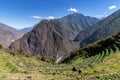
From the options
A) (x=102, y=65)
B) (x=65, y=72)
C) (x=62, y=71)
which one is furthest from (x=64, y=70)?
(x=65, y=72)

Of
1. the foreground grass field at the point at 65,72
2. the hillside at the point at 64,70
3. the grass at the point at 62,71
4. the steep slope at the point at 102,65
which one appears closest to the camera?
the steep slope at the point at 102,65

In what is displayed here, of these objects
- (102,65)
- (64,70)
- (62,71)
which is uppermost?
(102,65)

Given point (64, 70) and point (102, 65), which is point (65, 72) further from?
point (102, 65)

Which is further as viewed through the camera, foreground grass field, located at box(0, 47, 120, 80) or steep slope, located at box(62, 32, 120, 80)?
foreground grass field, located at box(0, 47, 120, 80)

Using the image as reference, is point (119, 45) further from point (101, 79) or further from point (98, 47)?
point (101, 79)

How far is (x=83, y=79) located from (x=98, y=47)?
4222 inches

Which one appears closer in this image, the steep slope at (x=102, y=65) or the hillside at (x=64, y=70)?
the steep slope at (x=102, y=65)

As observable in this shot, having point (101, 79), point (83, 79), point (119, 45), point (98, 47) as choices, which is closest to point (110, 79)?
point (101, 79)

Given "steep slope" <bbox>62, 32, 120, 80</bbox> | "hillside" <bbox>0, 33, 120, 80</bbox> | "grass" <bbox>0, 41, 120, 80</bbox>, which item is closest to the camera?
"steep slope" <bbox>62, 32, 120, 80</bbox>

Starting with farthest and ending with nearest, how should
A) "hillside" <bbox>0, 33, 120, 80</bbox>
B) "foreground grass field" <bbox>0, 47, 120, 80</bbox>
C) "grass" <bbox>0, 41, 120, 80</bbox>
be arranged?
"hillside" <bbox>0, 33, 120, 80</bbox>
"grass" <bbox>0, 41, 120, 80</bbox>
"foreground grass field" <bbox>0, 47, 120, 80</bbox>

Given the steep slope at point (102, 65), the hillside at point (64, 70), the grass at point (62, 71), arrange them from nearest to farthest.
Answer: the steep slope at point (102, 65), the grass at point (62, 71), the hillside at point (64, 70)

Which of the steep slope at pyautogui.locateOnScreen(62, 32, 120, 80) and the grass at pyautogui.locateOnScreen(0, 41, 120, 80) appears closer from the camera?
the steep slope at pyautogui.locateOnScreen(62, 32, 120, 80)

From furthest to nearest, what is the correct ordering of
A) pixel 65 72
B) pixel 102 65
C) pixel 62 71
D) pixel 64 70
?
pixel 102 65, pixel 64 70, pixel 62 71, pixel 65 72

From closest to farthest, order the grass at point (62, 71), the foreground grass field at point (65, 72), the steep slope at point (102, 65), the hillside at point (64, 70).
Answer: the steep slope at point (102, 65) < the foreground grass field at point (65, 72) < the grass at point (62, 71) < the hillside at point (64, 70)
